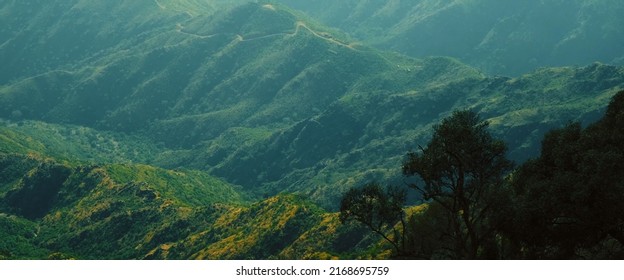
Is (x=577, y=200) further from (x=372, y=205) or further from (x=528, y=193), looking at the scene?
(x=372, y=205)

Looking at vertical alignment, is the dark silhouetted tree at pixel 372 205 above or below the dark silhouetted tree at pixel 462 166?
below

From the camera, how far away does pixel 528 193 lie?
7312 centimetres

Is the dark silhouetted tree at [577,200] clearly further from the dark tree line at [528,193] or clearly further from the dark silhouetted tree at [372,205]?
the dark silhouetted tree at [372,205]

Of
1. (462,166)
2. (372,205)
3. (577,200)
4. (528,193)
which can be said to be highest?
(462,166)

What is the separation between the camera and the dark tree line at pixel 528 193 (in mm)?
67375

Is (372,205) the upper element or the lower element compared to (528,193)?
lower

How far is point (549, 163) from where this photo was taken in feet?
260

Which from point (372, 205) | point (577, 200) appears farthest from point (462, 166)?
point (577, 200)

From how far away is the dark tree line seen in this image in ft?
221

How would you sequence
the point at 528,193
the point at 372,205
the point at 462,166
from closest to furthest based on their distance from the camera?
the point at 528,193 < the point at 462,166 < the point at 372,205

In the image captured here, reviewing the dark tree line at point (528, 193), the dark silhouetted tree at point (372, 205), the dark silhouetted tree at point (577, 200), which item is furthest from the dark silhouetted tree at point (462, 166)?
the dark silhouetted tree at point (372, 205)

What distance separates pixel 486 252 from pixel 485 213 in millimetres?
6515

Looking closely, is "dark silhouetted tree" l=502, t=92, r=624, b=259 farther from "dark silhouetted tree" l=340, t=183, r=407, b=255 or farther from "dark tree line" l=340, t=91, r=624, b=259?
"dark silhouetted tree" l=340, t=183, r=407, b=255
